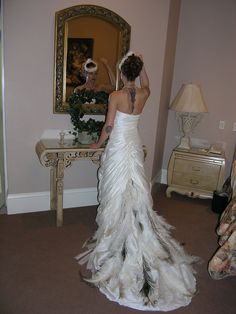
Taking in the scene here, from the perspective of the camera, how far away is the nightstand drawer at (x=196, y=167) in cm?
360

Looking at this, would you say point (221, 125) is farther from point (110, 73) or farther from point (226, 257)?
point (226, 257)

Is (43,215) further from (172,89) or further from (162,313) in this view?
(172,89)

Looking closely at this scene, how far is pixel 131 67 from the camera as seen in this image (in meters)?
2.27

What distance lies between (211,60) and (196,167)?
1410mm

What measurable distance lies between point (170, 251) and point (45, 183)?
5.05ft

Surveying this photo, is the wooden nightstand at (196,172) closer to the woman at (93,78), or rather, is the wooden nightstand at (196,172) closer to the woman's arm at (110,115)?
the woman at (93,78)

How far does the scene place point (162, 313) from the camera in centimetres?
194

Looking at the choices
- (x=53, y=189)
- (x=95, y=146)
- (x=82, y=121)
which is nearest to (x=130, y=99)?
(x=95, y=146)

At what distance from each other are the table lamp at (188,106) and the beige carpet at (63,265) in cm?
101

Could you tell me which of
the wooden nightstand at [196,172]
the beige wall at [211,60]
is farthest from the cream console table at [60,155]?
the beige wall at [211,60]

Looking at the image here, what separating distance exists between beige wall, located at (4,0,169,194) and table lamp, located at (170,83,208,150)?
1.18 feet

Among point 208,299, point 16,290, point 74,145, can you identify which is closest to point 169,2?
point 74,145

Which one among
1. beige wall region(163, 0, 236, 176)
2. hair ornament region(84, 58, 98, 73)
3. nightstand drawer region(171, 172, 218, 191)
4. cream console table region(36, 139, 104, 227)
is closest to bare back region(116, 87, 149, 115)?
cream console table region(36, 139, 104, 227)

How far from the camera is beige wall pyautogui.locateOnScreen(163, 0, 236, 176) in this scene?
367 centimetres
